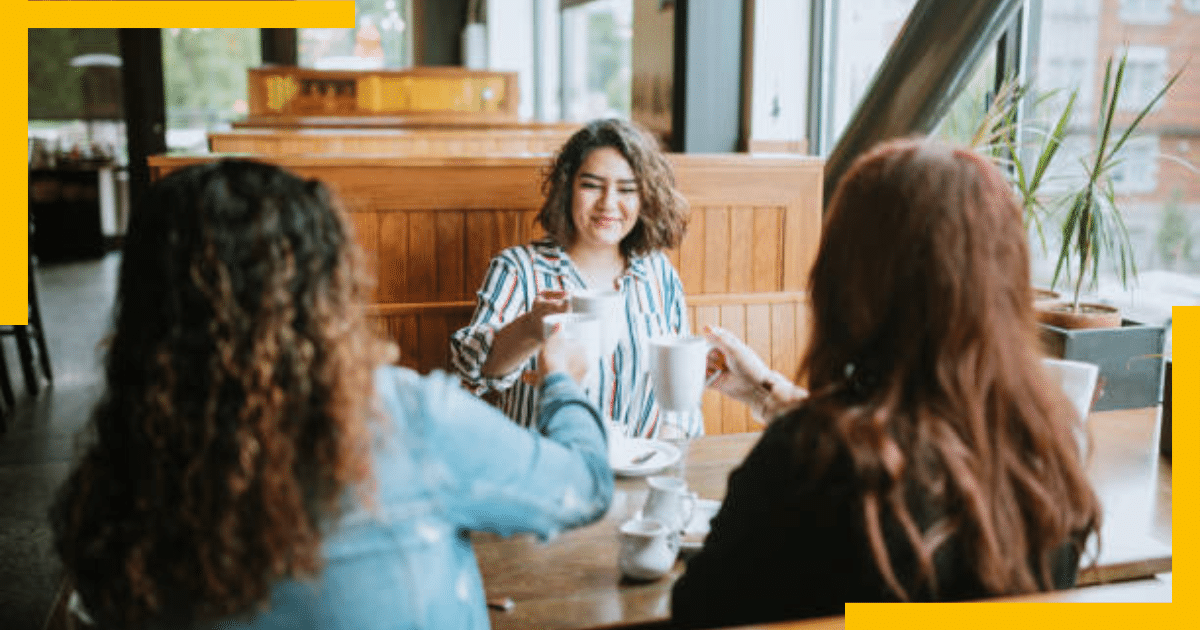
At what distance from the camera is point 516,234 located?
2.90m

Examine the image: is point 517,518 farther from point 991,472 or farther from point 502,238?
point 502,238

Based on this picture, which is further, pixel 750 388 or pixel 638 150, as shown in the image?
pixel 638 150

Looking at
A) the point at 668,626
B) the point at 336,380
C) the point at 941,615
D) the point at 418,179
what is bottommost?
the point at 668,626

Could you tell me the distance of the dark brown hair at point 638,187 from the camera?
7.84 ft

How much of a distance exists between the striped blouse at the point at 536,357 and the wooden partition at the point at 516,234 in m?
0.43

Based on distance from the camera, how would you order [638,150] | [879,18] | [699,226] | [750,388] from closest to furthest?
[750,388], [638,150], [699,226], [879,18]

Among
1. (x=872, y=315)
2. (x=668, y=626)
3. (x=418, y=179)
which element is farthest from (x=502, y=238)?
(x=872, y=315)

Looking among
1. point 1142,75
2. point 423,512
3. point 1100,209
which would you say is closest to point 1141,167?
point 1142,75

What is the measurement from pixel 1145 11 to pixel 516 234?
5.90ft

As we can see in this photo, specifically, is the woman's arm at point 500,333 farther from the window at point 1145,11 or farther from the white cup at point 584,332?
the window at point 1145,11

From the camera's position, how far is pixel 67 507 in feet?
3.28

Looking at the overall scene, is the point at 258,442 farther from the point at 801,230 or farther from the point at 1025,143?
the point at 1025,143

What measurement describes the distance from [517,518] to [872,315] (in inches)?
16.3

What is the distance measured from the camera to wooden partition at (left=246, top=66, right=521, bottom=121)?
8.11 meters
